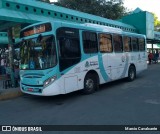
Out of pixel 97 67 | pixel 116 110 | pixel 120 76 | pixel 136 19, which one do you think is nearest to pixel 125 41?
pixel 120 76

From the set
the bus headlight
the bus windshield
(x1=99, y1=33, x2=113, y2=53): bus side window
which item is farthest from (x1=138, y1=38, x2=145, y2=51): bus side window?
the bus headlight

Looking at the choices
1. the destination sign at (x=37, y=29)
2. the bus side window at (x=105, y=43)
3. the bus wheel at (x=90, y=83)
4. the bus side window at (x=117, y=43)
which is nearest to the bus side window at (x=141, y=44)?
the bus side window at (x=117, y=43)

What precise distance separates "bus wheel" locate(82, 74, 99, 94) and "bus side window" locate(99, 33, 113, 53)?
51.5 inches

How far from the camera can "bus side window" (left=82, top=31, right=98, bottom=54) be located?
8.76 meters

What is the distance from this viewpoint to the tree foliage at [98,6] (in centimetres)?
3434

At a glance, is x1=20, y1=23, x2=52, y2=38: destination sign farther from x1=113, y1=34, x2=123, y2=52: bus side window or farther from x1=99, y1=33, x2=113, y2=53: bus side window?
x1=113, y1=34, x2=123, y2=52: bus side window

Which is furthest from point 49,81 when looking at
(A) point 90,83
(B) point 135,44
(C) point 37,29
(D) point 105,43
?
(B) point 135,44

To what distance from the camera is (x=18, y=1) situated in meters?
11.0

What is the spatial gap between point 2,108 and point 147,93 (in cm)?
566

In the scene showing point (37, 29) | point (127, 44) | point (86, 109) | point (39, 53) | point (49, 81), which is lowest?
point (86, 109)

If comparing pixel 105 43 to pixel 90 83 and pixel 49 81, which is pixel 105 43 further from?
pixel 49 81

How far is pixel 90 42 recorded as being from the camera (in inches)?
356

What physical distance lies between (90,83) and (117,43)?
297 centimetres

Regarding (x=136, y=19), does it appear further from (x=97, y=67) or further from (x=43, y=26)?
(x=43, y=26)
